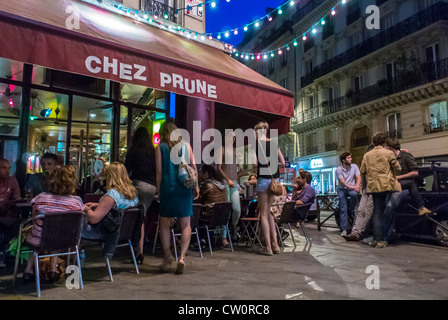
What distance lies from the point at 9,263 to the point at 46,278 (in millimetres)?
1224

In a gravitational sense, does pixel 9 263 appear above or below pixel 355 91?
below

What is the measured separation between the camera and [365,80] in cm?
2517

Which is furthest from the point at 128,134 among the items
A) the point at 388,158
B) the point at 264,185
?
the point at 388,158

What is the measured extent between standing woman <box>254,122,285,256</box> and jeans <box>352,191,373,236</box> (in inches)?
90.6

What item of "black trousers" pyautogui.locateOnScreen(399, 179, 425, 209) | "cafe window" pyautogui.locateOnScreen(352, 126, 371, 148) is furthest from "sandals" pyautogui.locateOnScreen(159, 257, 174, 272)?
"cafe window" pyautogui.locateOnScreen(352, 126, 371, 148)

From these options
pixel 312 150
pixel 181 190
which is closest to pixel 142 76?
pixel 181 190

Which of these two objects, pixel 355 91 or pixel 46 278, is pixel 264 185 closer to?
pixel 46 278

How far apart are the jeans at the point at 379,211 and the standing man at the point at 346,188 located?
56.5 inches

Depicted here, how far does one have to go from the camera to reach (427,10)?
65.4 feet

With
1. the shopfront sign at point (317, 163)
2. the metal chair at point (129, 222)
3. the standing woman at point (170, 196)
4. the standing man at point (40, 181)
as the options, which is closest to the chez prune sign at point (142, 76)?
the standing woman at point (170, 196)

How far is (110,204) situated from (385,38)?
80.4 ft

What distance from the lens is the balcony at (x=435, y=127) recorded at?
18938 mm

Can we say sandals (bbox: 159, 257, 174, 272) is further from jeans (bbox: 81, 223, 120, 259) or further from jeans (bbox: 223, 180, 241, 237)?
jeans (bbox: 223, 180, 241, 237)

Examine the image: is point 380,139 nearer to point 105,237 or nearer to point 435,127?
point 105,237
